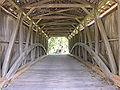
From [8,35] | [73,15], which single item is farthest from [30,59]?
[73,15]

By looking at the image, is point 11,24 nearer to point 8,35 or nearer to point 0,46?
point 8,35

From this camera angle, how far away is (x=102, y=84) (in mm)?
2520

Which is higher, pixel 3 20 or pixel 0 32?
pixel 3 20

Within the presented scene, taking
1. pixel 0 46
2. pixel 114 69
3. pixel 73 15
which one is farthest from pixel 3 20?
pixel 73 15

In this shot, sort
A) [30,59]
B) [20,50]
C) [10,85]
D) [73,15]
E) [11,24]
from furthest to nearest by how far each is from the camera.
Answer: [73,15]
[30,59]
[20,50]
[11,24]
[10,85]

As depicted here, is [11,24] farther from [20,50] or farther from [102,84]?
[102,84]

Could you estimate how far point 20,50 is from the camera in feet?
12.1

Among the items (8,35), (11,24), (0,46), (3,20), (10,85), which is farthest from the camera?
(11,24)

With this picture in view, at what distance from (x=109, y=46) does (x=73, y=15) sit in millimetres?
3429

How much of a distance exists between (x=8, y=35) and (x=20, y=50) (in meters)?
0.68

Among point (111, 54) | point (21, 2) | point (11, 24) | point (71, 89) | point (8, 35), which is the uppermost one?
point (21, 2)

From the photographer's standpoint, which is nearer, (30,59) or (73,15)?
(30,59)

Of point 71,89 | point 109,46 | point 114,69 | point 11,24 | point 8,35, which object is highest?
point 11,24

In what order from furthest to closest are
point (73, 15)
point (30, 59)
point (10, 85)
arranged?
point (73, 15) → point (30, 59) → point (10, 85)
